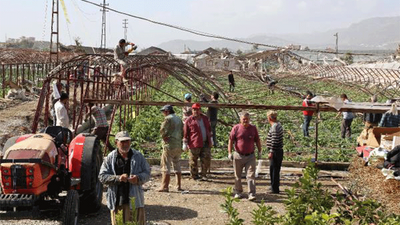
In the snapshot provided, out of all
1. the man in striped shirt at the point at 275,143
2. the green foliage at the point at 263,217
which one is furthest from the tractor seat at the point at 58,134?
the man in striped shirt at the point at 275,143

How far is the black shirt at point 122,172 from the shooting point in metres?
5.55

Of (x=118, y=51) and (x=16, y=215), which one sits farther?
(x=118, y=51)

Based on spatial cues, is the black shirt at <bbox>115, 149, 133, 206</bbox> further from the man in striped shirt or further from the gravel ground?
the man in striped shirt

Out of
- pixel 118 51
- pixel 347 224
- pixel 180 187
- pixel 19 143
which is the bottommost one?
pixel 180 187

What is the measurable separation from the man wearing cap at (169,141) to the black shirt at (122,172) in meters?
3.30

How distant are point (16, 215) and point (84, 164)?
57.8 inches

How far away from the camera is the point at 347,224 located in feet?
13.5

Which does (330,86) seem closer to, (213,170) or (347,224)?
(213,170)

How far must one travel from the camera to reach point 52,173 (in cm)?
604

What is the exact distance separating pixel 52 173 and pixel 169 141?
3218 mm

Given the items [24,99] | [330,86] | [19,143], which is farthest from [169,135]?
[330,86]

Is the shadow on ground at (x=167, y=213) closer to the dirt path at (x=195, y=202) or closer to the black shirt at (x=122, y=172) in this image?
the dirt path at (x=195, y=202)

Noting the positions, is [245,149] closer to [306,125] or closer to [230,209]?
[230,209]

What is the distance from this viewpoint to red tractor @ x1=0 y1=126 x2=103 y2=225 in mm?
5555
